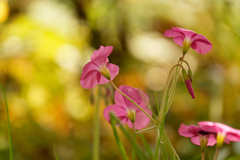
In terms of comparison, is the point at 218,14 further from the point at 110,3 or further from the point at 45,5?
the point at 45,5

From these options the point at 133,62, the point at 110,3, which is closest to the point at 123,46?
the point at 133,62

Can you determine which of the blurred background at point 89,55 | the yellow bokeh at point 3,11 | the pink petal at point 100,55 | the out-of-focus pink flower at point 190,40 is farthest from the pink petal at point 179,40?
the yellow bokeh at point 3,11

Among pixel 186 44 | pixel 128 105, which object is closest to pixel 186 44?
pixel 186 44

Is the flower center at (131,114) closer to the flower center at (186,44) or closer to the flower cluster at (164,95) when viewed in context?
the flower cluster at (164,95)

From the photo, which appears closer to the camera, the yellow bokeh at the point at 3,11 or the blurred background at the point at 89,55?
the blurred background at the point at 89,55

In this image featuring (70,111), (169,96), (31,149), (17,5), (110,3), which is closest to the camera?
(169,96)
